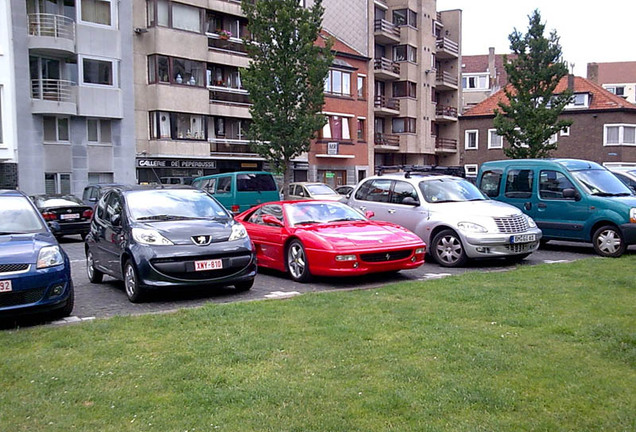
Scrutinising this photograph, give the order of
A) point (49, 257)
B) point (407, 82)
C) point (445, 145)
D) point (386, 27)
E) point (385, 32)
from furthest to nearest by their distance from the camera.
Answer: point (445, 145) → point (407, 82) → point (386, 27) → point (385, 32) → point (49, 257)

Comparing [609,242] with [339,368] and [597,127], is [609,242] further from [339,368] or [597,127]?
[597,127]

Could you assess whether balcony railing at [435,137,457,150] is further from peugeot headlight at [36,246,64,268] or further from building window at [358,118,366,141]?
peugeot headlight at [36,246,64,268]

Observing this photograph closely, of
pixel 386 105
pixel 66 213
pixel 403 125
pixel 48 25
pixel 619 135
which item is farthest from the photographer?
pixel 403 125

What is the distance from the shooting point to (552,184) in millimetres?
14266

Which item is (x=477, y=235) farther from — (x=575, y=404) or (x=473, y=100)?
(x=473, y=100)

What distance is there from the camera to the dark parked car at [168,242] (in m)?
8.68

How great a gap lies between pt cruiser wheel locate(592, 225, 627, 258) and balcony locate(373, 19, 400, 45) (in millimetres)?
38866

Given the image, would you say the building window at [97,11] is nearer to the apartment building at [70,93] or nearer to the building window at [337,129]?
the apartment building at [70,93]

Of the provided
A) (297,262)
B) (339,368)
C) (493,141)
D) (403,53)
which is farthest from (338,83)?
(339,368)

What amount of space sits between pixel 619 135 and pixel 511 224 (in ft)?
141

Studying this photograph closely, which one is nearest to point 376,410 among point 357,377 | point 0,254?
point 357,377

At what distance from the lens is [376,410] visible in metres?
4.21

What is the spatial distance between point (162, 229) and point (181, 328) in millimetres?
2649

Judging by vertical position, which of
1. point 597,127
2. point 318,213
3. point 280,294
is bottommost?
point 280,294
